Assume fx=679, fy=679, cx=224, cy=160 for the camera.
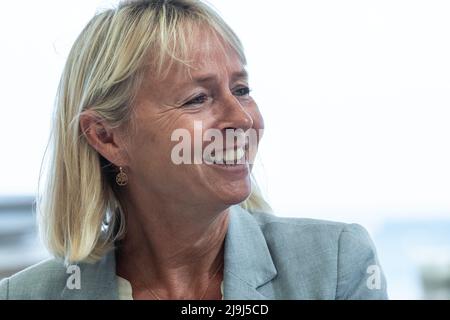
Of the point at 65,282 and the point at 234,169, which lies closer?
the point at 234,169

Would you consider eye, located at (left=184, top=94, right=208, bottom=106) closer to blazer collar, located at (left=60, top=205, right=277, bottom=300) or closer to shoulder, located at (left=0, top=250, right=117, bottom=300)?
blazer collar, located at (left=60, top=205, right=277, bottom=300)

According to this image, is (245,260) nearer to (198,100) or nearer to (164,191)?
(164,191)

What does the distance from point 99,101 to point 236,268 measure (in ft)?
1.41

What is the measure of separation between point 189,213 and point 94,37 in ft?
1.35

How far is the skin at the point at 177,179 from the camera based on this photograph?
1.27m

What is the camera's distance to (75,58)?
1.42 meters

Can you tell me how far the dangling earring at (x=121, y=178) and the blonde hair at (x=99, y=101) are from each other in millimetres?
36

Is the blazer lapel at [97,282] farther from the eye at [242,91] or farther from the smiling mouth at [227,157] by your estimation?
the eye at [242,91]

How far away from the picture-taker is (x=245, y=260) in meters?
1.33

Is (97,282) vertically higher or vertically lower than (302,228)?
lower

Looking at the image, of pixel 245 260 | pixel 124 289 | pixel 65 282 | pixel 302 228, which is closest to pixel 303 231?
pixel 302 228
